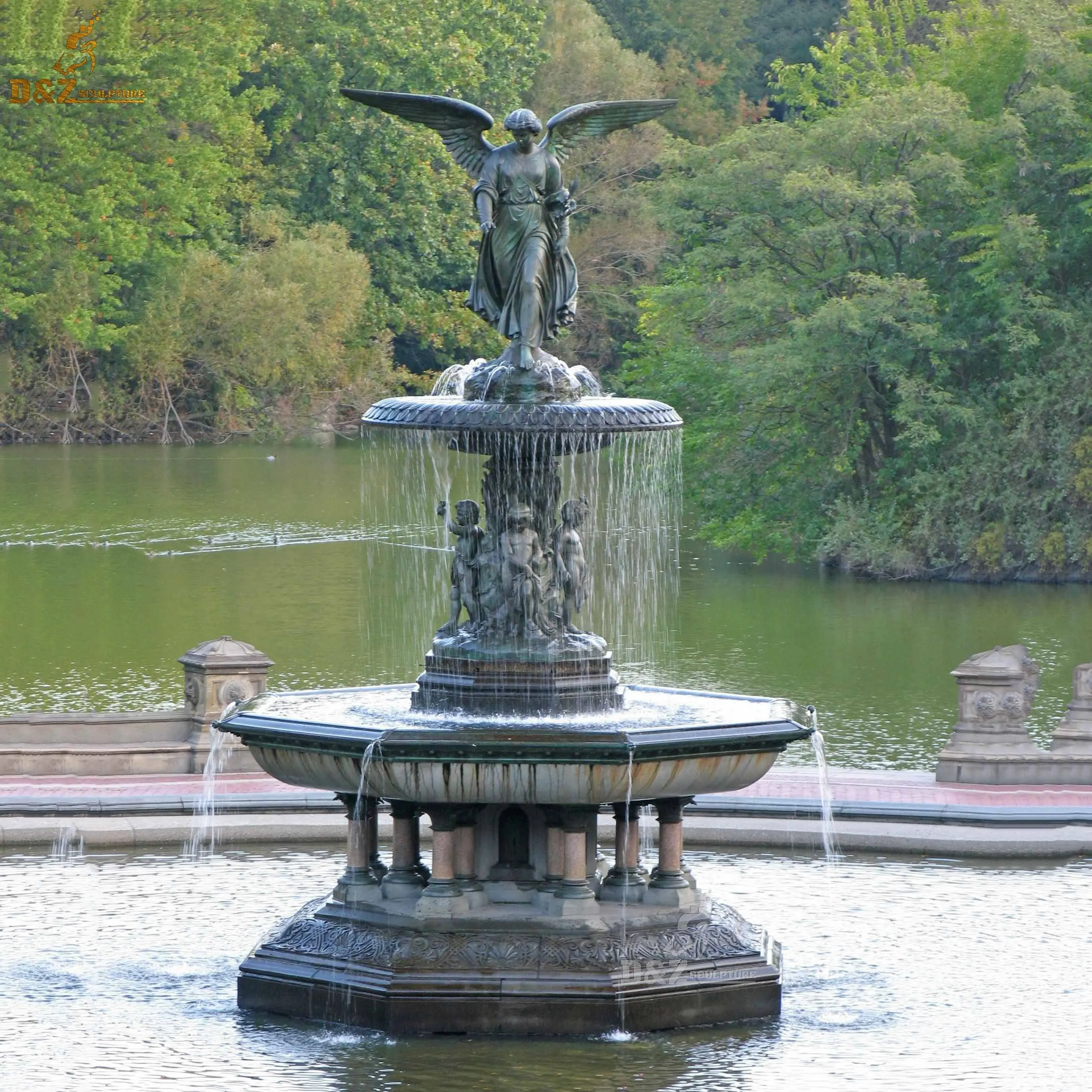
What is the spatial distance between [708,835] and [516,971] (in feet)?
16.3

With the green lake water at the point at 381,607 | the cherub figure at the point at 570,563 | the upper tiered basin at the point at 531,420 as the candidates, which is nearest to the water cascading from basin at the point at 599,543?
the green lake water at the point at 381,607

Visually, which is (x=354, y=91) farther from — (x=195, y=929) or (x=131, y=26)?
(x=131, y=26)

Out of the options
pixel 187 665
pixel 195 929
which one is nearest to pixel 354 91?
pixel 195 929

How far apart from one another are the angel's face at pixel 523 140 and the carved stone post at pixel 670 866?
421cm

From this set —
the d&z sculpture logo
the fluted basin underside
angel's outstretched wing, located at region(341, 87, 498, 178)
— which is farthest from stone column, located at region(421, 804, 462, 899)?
the d&z sculpture logo

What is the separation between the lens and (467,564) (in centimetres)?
1603

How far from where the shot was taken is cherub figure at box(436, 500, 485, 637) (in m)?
16.0

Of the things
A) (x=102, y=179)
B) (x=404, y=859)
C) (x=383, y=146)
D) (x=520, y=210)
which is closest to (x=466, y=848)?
(x=404, y=859)

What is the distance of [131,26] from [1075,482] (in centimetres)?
3054

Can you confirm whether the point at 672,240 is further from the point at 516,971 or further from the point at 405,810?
the point at 516,971

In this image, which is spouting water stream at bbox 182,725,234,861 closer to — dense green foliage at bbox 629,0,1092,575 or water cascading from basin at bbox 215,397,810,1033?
water cascading from basin at bbox 215,397,810,1033

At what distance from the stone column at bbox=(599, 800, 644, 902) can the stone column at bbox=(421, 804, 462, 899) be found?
3.13 feet

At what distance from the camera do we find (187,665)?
22375mm

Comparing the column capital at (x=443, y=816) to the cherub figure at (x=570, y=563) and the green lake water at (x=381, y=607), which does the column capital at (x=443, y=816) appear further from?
the green lake water at (x=381, y=607)
